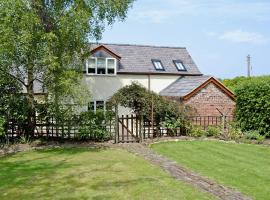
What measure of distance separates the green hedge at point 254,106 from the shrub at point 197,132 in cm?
241

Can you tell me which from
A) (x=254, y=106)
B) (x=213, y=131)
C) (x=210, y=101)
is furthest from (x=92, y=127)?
(x=210, y=101)

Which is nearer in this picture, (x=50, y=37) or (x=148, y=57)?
(x=50, y=37)

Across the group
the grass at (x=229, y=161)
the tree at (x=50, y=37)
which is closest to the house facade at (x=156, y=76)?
the grass at (x=229, y=161)

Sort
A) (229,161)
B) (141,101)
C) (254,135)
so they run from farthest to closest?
(141,101)
(254,135)
(229,161)

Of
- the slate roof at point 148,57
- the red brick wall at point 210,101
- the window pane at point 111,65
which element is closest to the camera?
Answer: the red brick wall at point 210,101

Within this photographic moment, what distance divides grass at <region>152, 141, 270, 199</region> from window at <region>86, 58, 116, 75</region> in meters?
15.2

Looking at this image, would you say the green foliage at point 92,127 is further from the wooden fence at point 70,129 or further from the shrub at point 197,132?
the shrub at point 197,132

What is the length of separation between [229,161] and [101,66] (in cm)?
2036

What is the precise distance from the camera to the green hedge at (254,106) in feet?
69.0

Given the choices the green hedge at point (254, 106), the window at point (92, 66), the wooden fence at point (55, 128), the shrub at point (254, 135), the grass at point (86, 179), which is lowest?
the grass at point (86, 179)

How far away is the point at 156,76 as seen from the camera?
3597 centimetres

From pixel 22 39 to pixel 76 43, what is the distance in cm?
272

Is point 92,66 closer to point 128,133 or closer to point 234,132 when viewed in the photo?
point 128,133

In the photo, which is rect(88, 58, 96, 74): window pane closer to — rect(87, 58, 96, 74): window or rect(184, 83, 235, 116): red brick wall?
rect(87, 58, 96, 74): window
